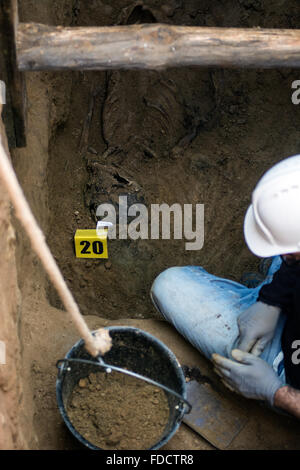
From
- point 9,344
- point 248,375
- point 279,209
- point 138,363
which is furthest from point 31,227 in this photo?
point 248,375

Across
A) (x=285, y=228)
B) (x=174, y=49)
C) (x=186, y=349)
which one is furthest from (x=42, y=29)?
(x=186, y=349)

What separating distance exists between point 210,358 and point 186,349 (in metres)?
0.16

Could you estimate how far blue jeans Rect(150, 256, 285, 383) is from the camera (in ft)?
7.57

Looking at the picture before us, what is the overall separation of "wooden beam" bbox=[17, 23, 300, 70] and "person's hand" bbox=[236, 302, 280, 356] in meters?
1.12

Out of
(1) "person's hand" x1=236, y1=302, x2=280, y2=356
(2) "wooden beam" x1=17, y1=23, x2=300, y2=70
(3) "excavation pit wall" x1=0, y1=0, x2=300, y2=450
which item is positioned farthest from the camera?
(3) "excavation pit wall" x1=0, y1=0, x2=300, y2=450

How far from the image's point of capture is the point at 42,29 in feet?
6.90

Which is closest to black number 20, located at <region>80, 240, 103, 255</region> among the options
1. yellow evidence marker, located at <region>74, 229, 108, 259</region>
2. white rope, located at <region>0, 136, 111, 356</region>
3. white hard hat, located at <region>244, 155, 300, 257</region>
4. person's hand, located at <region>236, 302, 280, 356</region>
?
yellow evidence marker, located at <region>74, 229, 108, 259</region>

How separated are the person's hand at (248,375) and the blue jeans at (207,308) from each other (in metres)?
0.13

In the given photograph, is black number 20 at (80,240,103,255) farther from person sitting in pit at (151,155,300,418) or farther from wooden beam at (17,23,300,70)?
wooden beam at (17,23,300,70)

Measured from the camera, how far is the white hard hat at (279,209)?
1.80 metres

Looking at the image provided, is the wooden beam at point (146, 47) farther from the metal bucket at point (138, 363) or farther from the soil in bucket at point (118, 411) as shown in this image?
the soil in bucket at point (118, 411)

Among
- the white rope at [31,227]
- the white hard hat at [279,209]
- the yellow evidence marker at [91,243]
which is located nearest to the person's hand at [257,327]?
the white hard hat at [279,209]
